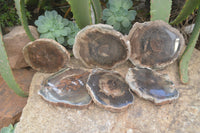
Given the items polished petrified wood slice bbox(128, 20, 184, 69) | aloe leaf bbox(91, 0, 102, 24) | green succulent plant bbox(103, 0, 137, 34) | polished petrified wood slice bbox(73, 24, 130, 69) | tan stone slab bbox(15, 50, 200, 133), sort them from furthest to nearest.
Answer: green succulent plant bbox(103, 0, 137, 34)
aloe leaf bbox(91, 0, 102, 24)
polished petrified wood slice bbox(128, 20, 184, 69)
polished petrified wood slice bbox(73, 24, 130, 69)
tan stone slab bbox(15, 50, 200, 133)

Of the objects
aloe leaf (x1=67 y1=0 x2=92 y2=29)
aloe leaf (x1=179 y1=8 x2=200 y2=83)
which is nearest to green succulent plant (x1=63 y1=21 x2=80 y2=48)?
aloe leaf (x1=67 y1=0 x2=92 y2=29)

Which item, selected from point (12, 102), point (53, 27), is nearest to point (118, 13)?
point (53, 27)

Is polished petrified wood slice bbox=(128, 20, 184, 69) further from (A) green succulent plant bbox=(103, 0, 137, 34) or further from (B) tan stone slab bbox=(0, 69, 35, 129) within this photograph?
(B) tan stone slab bbox=(0, 69, 35, 129)

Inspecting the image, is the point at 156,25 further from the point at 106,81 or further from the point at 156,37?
the point at 106,81

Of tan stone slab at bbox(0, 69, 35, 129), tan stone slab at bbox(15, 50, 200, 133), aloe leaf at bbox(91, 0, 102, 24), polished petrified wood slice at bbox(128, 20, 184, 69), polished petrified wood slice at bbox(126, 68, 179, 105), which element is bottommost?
tan stone slab at bbox(0, 69, 35, 129)

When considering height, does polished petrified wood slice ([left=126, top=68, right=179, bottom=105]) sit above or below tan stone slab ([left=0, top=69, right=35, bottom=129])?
above

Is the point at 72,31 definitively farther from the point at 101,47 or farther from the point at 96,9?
the point at 101,47

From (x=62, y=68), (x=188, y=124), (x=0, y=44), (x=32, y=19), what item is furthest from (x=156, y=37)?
(x=32, y=19)

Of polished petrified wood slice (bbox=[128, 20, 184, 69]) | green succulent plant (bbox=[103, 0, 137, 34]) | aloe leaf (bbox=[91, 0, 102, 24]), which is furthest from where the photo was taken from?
green succulent plant (bbox=[103, 0, 137, 34])
